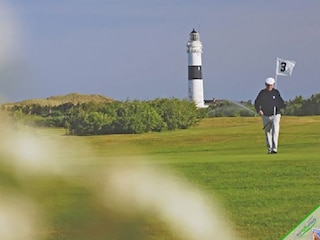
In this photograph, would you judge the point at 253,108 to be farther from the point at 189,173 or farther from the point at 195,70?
the point at 189,173

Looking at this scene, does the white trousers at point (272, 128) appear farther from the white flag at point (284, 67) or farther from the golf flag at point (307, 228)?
the golf flag at point (307, 228)

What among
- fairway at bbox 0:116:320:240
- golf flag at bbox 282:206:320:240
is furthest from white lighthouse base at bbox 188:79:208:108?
golf flag at bbox 282:206:320:240

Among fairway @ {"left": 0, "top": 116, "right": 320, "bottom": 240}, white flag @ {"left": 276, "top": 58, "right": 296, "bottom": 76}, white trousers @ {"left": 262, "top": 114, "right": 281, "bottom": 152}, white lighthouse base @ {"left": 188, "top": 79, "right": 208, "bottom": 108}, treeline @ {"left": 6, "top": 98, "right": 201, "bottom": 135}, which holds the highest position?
white flag @ {"left": 276, "top": 58, "right": 296, "bottom": 76}

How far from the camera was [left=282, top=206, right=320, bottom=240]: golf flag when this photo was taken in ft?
15.9

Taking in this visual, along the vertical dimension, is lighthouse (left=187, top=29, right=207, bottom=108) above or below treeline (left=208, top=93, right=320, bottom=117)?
above

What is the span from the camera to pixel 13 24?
4648 millimetres

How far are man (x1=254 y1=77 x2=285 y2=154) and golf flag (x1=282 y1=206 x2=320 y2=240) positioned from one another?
14.9 inches

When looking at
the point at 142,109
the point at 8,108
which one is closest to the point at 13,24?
the point at 8,108

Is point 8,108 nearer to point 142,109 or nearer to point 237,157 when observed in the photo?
point 142,109

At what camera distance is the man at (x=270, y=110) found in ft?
16.0

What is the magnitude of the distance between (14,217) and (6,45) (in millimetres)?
847

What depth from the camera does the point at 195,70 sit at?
4.82 metres

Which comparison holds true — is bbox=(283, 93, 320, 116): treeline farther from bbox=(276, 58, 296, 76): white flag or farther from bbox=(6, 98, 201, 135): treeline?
bbox=(6, 98, 201, 135): treeline

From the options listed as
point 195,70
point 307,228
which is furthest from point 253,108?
point 307,228
